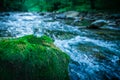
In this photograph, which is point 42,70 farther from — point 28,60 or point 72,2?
point 72,2

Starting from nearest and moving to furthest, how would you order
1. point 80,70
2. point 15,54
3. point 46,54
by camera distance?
point 15,54 → point 46,54 → point 80,70

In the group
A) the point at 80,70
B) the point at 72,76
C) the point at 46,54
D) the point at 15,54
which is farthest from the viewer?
the point at 80,70

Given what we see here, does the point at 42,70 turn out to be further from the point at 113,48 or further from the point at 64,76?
the point at 113,48

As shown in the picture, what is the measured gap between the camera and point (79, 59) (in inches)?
188

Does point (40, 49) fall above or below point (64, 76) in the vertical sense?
above

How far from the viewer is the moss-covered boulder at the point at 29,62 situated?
8.96ft

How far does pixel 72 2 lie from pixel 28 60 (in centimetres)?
3215

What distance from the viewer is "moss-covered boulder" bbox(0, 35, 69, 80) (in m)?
2.73

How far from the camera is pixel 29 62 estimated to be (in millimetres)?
2814

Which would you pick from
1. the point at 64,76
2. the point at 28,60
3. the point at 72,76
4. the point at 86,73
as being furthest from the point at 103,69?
the point at 28,60

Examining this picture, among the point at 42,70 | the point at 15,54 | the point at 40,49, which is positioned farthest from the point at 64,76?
the point at 15,54

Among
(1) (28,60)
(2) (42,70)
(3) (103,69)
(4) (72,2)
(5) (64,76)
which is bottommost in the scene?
(3) (103,69)

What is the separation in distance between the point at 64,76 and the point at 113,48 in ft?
11.5

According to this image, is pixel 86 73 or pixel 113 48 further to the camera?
pixel 113 48
